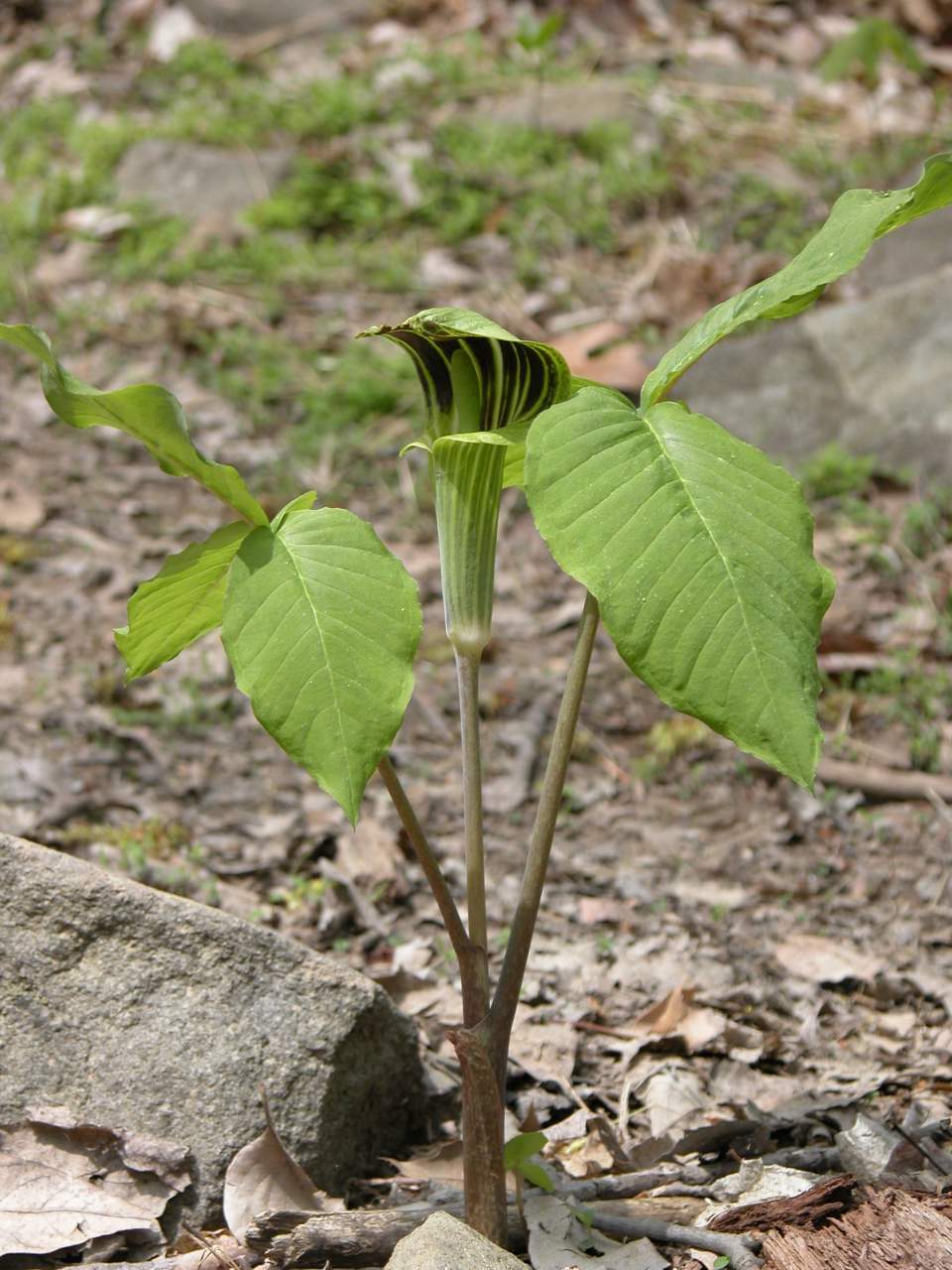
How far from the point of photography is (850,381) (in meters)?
4.35

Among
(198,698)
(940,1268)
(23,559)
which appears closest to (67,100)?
(23,559)

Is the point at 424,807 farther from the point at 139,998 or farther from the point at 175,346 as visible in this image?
the point at 175,346

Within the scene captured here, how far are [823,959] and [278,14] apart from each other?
21.2 ft

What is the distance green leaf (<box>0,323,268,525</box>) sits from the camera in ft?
4.04

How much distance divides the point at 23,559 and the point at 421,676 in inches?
51.3

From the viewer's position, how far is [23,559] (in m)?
3.82

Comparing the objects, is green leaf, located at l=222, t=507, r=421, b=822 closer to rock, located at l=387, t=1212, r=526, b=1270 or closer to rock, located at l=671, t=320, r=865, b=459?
rock, located at l=387, t=1212, r=526, b=1270

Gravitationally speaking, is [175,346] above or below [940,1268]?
above

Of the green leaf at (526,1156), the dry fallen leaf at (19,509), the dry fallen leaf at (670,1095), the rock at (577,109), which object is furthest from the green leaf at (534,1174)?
the rock at (577,109)

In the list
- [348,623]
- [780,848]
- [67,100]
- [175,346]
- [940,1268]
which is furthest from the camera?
[67,100]

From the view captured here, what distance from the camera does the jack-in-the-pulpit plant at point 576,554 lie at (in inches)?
44.3

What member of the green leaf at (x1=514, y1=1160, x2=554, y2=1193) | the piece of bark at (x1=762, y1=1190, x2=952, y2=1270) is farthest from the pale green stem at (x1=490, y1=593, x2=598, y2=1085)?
the piece of bark at (x1=762, y1=1190, x2=952, y2=1270)

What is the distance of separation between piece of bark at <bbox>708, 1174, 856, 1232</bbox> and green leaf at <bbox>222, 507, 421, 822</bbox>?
0.79 meters

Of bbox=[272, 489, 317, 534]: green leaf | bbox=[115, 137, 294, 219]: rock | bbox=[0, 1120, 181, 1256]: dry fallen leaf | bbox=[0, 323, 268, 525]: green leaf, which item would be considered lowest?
bbox=[0, 1120, 181, 1256]: dry fallen leaf
